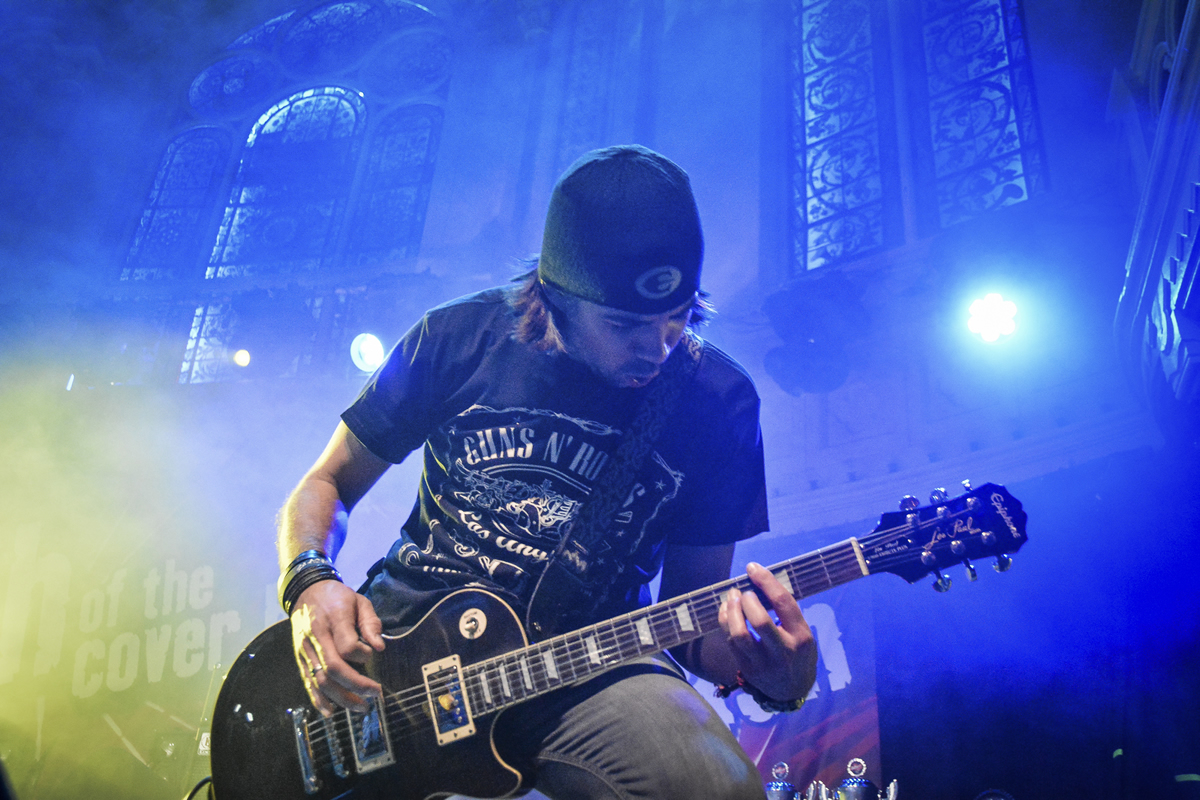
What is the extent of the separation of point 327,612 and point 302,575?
0.61ft

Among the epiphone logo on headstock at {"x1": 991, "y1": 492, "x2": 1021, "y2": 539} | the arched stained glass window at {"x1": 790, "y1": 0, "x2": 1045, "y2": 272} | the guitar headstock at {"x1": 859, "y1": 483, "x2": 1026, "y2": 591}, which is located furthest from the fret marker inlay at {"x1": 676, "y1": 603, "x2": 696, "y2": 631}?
the arched stained glass window at {"x1": 790, "y1": 0, "x2": 1045, "y2": 272}

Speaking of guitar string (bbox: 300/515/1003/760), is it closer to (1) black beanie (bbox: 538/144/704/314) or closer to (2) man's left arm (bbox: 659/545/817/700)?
(2) man's left arm (bbox: 659/545/817/700)

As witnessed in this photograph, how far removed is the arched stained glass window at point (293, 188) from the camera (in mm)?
10398

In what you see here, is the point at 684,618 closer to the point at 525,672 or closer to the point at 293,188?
the point at 525,672

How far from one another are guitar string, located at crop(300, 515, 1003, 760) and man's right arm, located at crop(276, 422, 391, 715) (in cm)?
11

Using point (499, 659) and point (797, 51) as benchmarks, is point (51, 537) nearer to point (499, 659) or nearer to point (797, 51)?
point (499, 659)

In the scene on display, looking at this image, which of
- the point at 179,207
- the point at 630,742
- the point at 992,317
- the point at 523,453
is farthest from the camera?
the point at 179,207

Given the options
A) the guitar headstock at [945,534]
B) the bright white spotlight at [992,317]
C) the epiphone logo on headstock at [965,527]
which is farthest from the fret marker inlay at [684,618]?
the bright white spotlight at [992,317]

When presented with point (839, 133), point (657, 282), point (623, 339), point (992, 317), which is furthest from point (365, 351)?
point (657, 282)

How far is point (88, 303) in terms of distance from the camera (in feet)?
32.8

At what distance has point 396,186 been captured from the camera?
35.8 ft

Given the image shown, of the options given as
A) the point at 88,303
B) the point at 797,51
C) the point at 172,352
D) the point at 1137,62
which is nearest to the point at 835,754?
the point at 1137,62

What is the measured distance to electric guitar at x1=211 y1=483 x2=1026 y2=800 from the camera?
5.95 feet

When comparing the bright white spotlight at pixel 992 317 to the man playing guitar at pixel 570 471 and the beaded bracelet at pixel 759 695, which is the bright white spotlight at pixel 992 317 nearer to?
the man playing guitar at pixel 570 471
